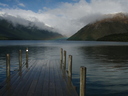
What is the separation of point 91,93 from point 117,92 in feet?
6.13

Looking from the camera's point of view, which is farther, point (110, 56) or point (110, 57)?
point (110, 56)

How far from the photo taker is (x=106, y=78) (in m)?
14.5

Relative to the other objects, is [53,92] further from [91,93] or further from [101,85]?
[101,85]

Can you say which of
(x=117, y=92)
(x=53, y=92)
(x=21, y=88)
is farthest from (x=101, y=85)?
(x=21, y=88)

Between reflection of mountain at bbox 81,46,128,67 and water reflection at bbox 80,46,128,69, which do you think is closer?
water reflection at bbox 80,46,128,69

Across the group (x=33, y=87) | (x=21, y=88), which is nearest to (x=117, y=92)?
(x=33, y=87)

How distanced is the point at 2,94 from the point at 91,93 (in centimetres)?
590

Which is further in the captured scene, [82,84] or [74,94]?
[74,94]

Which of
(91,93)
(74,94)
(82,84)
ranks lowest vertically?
(91,93)

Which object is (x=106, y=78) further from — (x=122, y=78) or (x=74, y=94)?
(x=74, y=94)

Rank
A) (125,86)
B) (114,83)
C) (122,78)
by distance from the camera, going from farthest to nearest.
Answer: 1. (122,78)
2. (114,83)
3. (125,86)

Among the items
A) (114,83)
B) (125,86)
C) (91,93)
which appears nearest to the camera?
(91,93)

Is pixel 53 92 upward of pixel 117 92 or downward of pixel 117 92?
upward

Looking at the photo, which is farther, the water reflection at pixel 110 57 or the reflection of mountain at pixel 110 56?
the reflection of mountain at pixel 110 56
